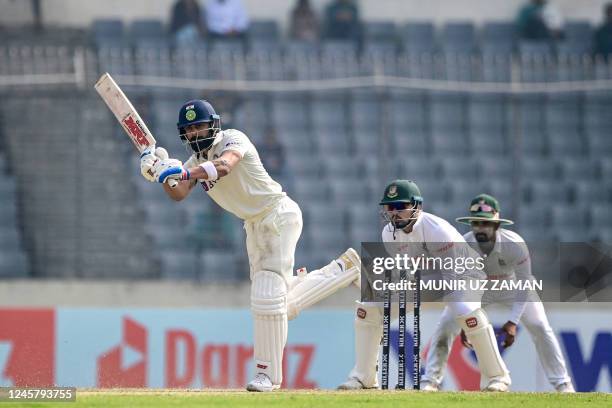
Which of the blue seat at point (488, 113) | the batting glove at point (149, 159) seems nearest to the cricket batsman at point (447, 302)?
the batting glove at point (149, 159)

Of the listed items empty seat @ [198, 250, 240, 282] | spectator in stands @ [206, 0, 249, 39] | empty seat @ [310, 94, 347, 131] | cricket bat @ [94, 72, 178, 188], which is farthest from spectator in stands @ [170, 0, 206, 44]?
cricket bat @ [94, 72, 178, 188]

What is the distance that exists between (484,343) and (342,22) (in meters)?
8.77

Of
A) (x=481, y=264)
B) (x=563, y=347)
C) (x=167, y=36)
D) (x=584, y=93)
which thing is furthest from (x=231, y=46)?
(x=481, y=264)

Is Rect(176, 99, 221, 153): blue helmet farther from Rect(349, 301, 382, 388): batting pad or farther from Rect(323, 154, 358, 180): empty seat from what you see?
Rect(323, 154, 358, 180): empty seat

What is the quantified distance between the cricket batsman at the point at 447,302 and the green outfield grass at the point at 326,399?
0.71m

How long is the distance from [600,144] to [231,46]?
461cm

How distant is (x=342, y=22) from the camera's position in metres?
19.2

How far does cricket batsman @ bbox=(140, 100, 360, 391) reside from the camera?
10273mm

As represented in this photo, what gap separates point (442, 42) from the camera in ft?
64.4

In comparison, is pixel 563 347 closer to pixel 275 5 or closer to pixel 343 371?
pixel 343 371

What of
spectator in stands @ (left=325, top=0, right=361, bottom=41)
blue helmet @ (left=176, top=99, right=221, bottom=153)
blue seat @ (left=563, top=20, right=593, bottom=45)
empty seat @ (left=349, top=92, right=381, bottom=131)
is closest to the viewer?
blue helmet @ (left=176, top=99, right=221, bottom=153)

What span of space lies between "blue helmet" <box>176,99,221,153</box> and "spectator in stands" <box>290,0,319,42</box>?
8815mm

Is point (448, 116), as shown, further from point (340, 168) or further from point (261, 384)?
point (261, 384)

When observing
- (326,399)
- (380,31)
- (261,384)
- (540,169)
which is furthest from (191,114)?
(380,31)
